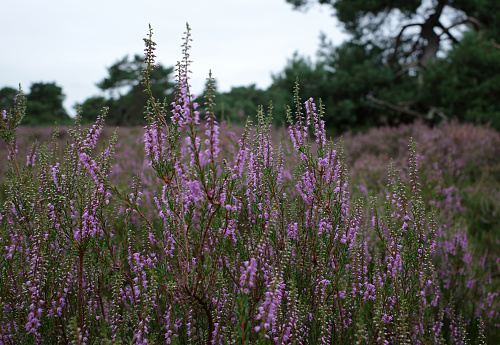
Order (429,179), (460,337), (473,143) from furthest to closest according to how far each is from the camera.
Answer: (473,143) < (429,179) < (460,337)

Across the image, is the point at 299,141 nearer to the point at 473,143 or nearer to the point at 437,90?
the point at 473,143

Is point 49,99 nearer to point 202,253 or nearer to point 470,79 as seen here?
point 470,79

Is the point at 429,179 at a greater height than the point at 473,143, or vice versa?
the point at 473,143

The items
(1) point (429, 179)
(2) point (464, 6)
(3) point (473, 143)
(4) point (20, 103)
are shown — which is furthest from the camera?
(2) point (464, 6)

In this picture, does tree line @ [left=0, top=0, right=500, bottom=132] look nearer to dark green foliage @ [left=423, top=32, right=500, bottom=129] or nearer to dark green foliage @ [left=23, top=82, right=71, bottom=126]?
dark green foliage @ [left=423, top=32, right=500, bottom=129]

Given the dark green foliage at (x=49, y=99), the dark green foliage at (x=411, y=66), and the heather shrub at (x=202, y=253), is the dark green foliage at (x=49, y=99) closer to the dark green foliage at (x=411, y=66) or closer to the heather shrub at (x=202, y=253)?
the dark green foliage at (x=411, y=66)

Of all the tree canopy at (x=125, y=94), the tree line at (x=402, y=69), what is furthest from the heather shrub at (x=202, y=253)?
the tree canopy at (x=125, y=94)

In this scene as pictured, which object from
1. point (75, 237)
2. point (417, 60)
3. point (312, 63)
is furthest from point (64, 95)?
point (75, 237)

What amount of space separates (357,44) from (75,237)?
15.2 metres

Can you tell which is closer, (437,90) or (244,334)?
(244,334)

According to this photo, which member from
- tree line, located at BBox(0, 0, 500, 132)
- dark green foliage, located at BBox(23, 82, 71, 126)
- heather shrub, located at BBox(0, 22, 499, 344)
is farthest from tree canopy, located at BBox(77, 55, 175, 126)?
heather shrub, located at BBox(0, 22, 499, 344)

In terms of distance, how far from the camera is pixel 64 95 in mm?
30453

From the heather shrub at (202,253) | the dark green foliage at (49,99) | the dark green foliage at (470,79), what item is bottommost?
the heather shrub at (202,253)

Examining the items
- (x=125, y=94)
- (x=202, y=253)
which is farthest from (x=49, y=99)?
(x=202, y=253)
